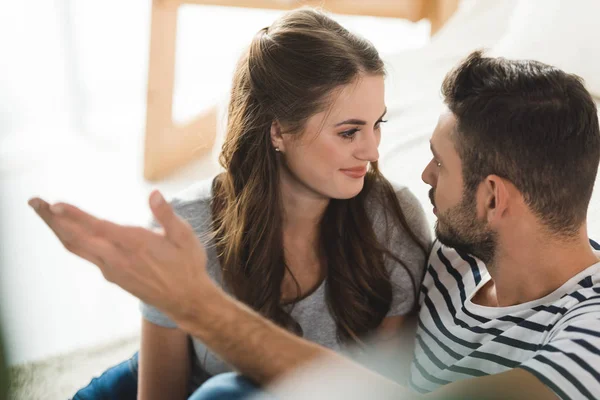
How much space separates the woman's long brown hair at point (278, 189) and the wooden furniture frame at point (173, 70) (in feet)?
3.75

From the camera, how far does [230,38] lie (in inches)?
129

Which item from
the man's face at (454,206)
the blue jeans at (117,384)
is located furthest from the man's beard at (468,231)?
the blue jeans at (117,384)

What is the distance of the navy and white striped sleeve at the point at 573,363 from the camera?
799mm

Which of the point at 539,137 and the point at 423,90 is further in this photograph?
the point at 423,90

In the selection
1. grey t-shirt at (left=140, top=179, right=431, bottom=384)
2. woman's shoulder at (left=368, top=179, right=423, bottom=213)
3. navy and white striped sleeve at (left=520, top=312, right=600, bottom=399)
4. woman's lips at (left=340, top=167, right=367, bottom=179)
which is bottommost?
grey t-shirt at (left=140, top=179, right=431, bottom=384)

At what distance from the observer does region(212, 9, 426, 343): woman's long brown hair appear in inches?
44.3

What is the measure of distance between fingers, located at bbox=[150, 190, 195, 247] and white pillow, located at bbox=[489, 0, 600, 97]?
114 centimetres

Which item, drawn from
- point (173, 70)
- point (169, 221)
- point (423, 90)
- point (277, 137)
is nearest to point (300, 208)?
point (277, 137)

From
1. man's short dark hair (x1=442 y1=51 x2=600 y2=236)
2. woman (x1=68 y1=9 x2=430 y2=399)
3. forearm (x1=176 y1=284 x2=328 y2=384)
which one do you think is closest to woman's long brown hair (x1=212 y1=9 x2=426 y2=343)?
woman (x1=68 y1=9 x2=430 y2=399)

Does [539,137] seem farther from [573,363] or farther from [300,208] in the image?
[300,208]

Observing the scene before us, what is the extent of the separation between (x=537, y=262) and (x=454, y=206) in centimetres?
14

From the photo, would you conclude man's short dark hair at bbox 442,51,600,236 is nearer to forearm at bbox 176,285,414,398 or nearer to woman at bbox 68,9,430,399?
woman at bbox 68,9,430,399

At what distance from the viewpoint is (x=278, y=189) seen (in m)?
1.24

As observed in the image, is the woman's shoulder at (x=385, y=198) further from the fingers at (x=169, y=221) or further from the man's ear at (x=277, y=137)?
the fingers at (x=169, y=221)
